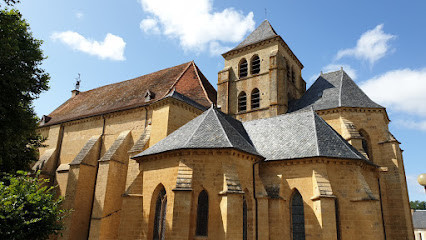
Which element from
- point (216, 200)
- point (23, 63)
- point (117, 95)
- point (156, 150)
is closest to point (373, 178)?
point (216, 200)

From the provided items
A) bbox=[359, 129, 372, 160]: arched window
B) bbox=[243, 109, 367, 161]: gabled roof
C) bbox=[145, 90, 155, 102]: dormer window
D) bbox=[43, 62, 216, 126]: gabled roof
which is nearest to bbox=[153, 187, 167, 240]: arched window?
bbox=[243, 109, 367, 161]: gabled roof

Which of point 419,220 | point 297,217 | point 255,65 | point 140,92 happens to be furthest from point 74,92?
point 419,220

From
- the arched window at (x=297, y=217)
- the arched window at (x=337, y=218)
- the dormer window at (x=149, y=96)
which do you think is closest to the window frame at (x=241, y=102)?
the dormer window at (x=149, y=96)

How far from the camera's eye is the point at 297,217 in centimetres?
1408

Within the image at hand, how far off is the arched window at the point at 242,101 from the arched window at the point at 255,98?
68cm

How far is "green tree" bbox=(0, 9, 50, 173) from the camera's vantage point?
11.3 m

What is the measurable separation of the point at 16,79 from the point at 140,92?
12.9m

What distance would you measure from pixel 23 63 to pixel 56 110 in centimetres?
1912

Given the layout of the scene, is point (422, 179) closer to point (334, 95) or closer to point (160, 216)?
point (160, 216)

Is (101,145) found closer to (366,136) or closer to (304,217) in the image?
(304,217)

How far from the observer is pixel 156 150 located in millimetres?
14891

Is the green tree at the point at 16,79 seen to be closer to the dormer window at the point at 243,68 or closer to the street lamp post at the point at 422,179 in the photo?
the street lamp post at the point at 422,179

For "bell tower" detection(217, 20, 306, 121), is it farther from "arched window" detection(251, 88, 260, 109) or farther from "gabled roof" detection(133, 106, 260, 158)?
"gabled roof" detection(133, 106, 260, 158)

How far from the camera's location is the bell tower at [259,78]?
80.2 ft
